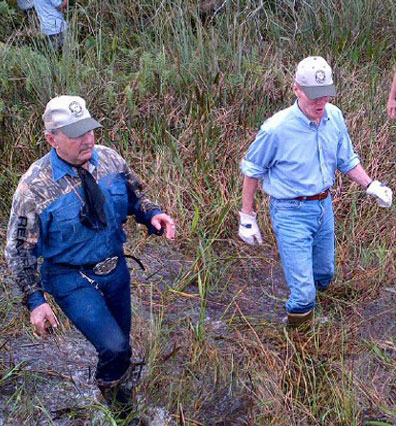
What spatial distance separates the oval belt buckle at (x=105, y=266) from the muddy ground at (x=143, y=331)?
67cm

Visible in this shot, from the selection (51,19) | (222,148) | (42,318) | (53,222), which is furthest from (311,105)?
(51,19)

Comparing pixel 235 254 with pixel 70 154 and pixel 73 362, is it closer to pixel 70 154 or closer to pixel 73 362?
pixel 73 362

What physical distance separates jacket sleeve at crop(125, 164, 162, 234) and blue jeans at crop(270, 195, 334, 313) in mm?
744

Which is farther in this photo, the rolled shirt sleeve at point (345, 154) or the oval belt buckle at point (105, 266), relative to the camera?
the rolled shirt sleeve at point (345, 154)

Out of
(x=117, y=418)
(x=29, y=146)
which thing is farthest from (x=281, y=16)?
(x=117, y=418)

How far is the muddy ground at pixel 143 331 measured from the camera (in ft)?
11.9

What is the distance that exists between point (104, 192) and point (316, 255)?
4.79 feet

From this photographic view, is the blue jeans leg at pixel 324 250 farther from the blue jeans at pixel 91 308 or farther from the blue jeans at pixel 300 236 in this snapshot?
the blue jeans at pixel 91 308

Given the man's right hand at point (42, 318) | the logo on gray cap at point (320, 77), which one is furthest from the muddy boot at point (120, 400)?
the logo on gray cap at point (320, 77)

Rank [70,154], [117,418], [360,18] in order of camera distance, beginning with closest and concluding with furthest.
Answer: [70,154] → [117,418] → [360,18]

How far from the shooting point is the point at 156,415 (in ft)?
11.8

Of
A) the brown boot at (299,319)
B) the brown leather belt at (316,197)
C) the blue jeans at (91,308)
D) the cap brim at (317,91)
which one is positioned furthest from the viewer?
the brown boot at (299,319)

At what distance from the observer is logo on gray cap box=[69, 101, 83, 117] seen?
→ 3037mm

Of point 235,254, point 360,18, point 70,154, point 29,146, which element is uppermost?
point 70,154
